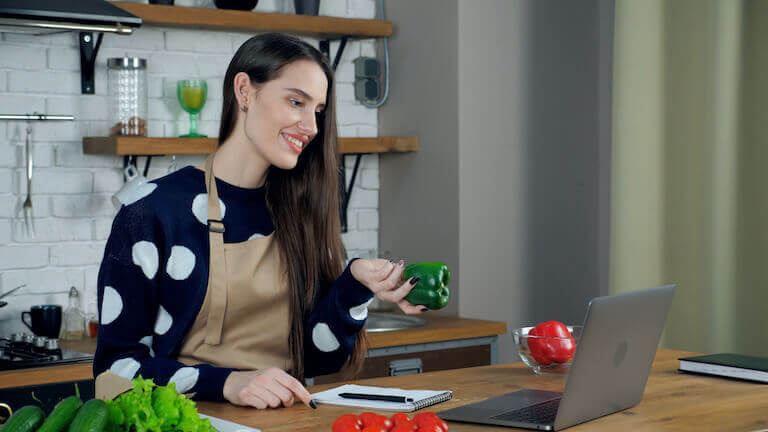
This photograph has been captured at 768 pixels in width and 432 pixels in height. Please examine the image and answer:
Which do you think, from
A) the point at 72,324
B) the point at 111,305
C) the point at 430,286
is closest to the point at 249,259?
the point at 111,305

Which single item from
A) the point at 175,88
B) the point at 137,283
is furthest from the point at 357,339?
the point at 175,88

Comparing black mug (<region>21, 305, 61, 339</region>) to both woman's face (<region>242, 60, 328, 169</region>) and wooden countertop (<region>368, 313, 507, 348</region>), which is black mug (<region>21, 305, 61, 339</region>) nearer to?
wooden countertop (<region>368, 313, 507, 348</region>)

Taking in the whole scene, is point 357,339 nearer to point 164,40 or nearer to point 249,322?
point 249,322

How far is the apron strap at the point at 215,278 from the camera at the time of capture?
2023mm

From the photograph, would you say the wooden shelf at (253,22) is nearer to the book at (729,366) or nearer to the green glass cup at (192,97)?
the green glass cup at (192,97)

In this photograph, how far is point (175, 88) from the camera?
138 inches

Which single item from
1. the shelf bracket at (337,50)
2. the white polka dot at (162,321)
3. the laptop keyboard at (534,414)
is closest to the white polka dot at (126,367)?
the white polka dot at (162,321)

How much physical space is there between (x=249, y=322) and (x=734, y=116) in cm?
197

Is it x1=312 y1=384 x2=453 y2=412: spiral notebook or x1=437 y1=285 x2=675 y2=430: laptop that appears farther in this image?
x1=312 y1=384 x2=453 y2=412: spiral notebook

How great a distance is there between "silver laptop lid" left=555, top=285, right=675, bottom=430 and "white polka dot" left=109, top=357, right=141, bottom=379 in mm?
810

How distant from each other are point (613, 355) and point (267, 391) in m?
0.61

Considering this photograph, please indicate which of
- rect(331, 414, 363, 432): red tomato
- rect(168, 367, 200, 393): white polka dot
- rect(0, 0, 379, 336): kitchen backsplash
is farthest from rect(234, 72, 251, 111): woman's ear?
rect(0, 0, 379, 336): kitchen backsplash

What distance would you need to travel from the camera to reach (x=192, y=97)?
3.37 m

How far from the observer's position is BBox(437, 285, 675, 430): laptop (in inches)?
62.6
